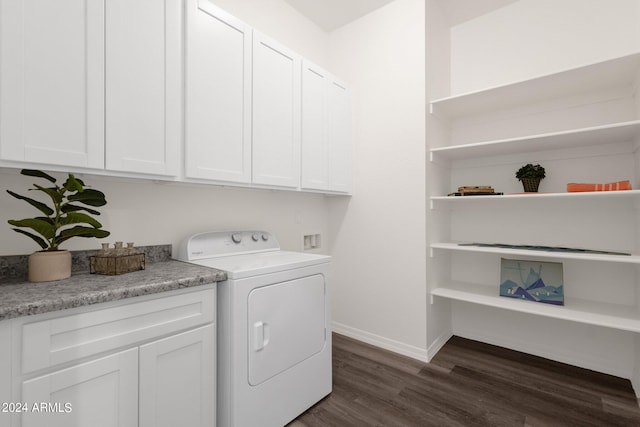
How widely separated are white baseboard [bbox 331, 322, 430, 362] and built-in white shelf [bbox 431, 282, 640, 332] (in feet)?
1.55

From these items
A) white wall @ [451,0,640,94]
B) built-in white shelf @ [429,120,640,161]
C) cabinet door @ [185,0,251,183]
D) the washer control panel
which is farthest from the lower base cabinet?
white wall @ [451,0,640,94]

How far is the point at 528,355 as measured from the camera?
7.74ft

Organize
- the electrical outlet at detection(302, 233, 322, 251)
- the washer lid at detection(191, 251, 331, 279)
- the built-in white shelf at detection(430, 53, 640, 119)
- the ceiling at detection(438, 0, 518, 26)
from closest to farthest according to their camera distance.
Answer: the washer lid at detection(191, 251, 331, 279), the built-in white shelf at detection(430, 53, 640, 119), the ceiling at detection(438, 0, 518, 26), the electrical outlet at detection(302, 233, 322, 251)

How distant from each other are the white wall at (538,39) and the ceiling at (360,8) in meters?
0.08

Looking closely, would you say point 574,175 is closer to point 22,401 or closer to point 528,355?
point 528,355

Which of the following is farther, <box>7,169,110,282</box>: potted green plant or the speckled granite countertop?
<box>7,169,110,282</box>: potted green plant

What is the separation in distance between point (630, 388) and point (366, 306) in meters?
1.76

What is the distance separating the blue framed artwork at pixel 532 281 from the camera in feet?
7.02

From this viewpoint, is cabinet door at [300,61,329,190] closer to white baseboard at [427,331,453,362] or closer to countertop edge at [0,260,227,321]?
countertop edge at [0,260,227,321]

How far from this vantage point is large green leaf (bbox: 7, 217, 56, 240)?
44.3 inches

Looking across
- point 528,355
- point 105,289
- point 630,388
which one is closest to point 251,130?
point 105,289

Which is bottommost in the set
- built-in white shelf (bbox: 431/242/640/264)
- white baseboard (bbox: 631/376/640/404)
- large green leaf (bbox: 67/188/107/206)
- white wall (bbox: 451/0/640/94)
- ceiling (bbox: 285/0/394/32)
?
white baseboard (bbox: 631/376/640/404)

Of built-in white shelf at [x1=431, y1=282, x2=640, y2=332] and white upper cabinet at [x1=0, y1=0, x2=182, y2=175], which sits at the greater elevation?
white upper cabinet at [x1=0, y1=0, x2=182, y2=175]

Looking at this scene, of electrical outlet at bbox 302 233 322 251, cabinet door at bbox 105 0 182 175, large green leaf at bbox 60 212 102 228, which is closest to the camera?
large green leaf at bbox 60 212 102 228
